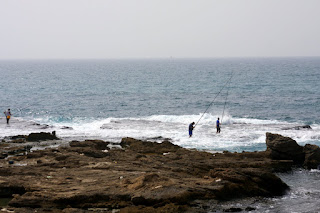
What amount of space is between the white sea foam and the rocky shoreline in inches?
218

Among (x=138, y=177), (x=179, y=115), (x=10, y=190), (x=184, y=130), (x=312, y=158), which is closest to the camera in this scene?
(x=10, y=190)

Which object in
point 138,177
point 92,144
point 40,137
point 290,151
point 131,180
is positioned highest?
point 138,177

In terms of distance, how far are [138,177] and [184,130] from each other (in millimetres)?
18586

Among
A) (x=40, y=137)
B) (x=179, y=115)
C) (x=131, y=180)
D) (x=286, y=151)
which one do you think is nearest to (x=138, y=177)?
(x=131, y=180)

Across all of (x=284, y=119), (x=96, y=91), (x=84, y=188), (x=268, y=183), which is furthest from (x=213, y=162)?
(x=96, y=91)

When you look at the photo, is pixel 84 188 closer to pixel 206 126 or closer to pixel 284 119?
pixel 206 126

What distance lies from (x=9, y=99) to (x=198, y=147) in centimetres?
4149

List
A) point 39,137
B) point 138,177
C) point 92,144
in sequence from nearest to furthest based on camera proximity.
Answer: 1. point 138,177
2. point 92,144
3. point 39,137

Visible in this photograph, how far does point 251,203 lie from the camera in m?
15.5

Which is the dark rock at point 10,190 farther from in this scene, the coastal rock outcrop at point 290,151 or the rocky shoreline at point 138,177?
the coastal rock outcrop at point 290,151

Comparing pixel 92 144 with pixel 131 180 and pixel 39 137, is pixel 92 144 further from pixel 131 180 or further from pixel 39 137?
pixel 131 180

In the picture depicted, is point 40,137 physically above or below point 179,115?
above

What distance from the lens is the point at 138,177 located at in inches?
634

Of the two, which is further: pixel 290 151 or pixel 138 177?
pixel 290 151
